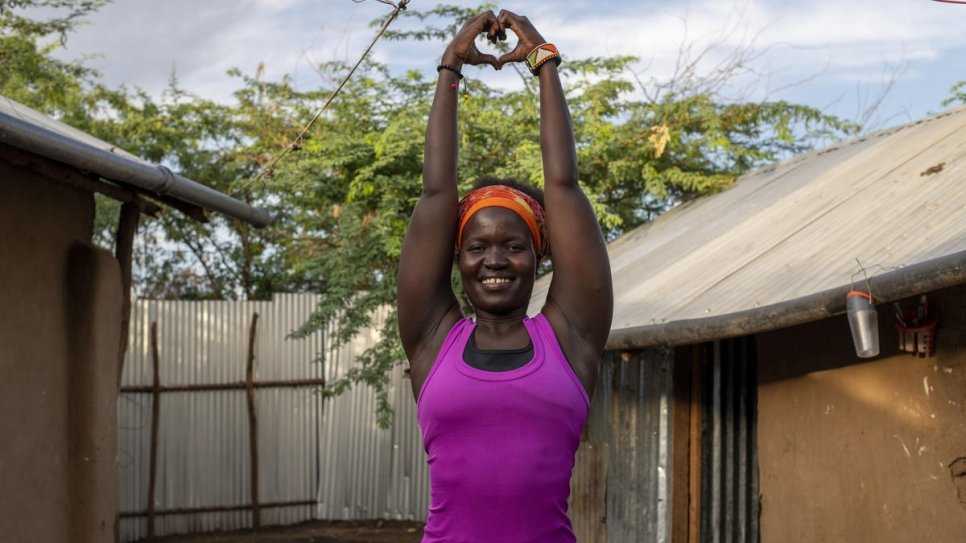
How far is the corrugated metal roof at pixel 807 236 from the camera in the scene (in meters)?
4.71

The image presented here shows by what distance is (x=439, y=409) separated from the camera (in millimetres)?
2293

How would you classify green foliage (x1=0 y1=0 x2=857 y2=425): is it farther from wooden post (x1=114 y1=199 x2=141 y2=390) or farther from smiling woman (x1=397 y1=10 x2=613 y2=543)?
smiling woman (x1=397 y1=10 x2=613 y2=543)

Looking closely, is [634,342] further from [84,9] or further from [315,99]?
[84,9]

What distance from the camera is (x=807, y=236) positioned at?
593 centimetres

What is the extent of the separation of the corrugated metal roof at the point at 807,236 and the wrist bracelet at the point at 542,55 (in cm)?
180

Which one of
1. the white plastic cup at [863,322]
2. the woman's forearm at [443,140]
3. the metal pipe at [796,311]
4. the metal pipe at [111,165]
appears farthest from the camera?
the metal pipe at [111,165]

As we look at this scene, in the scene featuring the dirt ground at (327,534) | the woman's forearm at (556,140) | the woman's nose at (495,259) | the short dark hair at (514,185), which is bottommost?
the dirt ground at (327,534)

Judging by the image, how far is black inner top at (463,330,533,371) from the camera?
2.35 meters

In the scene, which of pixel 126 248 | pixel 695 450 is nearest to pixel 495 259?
pixel 695 450

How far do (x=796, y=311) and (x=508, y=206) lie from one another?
2309mm

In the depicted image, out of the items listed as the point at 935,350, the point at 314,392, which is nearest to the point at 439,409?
the point at 935,350

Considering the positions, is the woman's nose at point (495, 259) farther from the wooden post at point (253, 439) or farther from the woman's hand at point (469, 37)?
the wooden post at point (253, 439)

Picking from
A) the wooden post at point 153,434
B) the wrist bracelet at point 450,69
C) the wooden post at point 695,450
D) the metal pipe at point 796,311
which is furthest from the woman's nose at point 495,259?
the wooden post at point 153,434

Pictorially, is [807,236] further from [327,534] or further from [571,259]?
[327,534]
